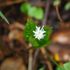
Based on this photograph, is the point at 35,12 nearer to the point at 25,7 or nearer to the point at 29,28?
the point at 25,7

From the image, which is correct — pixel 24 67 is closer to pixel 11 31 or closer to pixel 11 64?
pixel 11 64

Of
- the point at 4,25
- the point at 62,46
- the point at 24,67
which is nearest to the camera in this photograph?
the point at 24,67

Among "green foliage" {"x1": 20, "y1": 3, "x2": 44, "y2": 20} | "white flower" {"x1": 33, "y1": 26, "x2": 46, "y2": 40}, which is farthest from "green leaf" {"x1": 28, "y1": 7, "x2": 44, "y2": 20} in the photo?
"white flower" {"x1": 33, "y1": 26, "x2": 46, "y2": 40}

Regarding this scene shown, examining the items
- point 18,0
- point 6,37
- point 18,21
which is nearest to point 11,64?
point 6,37

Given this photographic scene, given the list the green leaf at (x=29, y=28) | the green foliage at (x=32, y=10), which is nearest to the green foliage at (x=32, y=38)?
the green leaf at (x=29, y=28)

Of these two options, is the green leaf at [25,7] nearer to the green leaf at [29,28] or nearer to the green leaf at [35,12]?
the green leaf at [35,12]

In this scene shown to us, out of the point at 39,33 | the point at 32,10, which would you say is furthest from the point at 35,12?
the point at 39,33

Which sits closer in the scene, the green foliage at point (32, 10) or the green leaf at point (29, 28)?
the green leaf at point (29, 28)

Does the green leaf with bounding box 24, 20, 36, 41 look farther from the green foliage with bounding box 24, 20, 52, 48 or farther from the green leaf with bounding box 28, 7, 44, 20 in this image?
the green leaf with bounding box 28, 7, 44, 20
